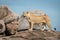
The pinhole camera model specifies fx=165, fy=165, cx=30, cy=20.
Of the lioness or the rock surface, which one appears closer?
the rock surface

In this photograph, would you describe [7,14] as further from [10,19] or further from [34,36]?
[34,36]

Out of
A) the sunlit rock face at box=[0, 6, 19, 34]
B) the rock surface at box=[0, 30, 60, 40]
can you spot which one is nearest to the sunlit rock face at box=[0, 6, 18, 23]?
the sunlit rock face at box=[0, 6, 19, 34]

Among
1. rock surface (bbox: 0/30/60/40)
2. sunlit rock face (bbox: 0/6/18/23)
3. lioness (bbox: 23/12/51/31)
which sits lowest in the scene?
rock surface (bbox: 0/30/60/40)

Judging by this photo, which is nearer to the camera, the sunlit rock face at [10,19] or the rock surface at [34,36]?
the rock surface at [34,36]

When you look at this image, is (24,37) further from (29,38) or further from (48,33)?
(48,33)

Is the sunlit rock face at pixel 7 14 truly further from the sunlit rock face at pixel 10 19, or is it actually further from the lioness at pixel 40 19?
the lioness at pixel 40 19

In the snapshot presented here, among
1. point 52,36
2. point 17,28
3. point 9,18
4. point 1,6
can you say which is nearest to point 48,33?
point 52,36

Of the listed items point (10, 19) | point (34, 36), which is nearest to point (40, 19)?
point (34, 36)

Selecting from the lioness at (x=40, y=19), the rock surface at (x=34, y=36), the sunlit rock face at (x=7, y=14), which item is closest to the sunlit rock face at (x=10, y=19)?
the sunlit rock face at (x=7, y=14)

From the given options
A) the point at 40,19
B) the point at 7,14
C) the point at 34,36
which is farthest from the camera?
the point at 40,19

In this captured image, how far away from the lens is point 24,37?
7.92 feet

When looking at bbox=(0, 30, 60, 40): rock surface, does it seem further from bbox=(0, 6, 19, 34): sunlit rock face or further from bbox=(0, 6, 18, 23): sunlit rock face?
bbox=(0, 6, 18, 23): sunlit rock face

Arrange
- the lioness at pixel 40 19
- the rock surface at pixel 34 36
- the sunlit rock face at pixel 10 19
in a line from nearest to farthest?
the rock surface at pixel 34 36, the sunlit rock face at pixel 10 19, the lioness at pixel 40 19

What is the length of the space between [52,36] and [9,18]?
72cm
